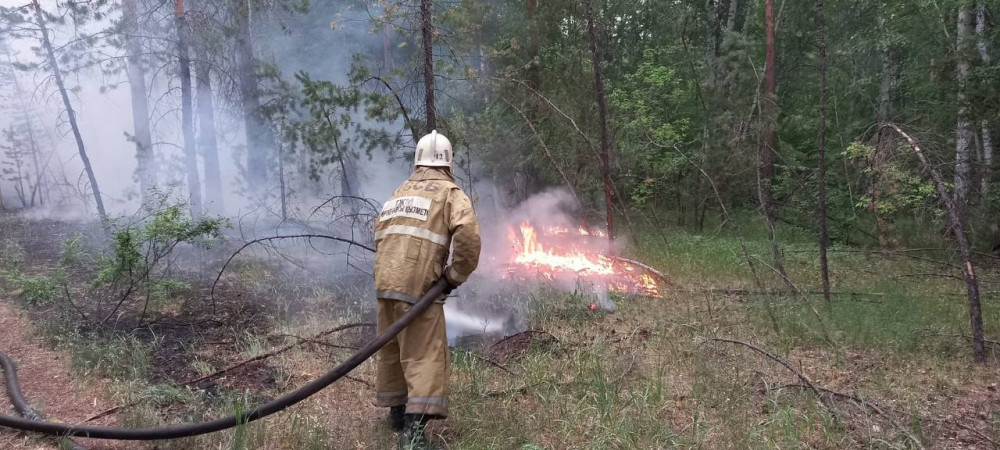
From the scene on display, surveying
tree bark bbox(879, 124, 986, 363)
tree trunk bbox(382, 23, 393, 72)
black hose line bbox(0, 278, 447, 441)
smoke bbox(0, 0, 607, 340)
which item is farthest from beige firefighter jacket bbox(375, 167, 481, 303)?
tree trunk bbox(382, 23, 393, 72)

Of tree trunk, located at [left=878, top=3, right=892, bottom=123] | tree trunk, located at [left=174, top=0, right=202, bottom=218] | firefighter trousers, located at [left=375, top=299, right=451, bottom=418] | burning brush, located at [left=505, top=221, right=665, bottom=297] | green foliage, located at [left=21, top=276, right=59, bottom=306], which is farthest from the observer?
tree trunk, located at [left=878, top=3, right=892, bottom=123]

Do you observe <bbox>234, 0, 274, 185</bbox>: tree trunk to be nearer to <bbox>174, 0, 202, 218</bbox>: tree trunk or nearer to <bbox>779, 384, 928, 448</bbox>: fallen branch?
<bbox>174, 0, 202, 218</bbox>: tree trunk

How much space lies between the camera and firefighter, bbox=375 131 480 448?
12.0ft

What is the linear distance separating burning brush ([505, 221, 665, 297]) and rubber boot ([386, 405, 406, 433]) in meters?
5.01

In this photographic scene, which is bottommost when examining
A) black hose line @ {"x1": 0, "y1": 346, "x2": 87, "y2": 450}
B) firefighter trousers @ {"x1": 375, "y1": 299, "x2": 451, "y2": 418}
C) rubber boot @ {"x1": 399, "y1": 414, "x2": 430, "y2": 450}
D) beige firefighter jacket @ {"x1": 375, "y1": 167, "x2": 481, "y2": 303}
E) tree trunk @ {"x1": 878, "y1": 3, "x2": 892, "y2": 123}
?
rubber boot @ {"x1": 399, "y1": 414, "x2": 430, "y2": 450}

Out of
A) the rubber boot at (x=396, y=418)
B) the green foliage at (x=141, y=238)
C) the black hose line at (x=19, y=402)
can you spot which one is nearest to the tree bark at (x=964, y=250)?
the rubber boot at (x=396, y=418)

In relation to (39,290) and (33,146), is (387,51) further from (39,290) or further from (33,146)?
(33,146)

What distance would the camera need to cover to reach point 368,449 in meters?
3.77

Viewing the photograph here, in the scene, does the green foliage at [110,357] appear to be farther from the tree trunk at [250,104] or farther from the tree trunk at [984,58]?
the tree trunk at [984,58]

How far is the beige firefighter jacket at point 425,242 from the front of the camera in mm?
3719

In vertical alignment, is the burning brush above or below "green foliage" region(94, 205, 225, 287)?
below

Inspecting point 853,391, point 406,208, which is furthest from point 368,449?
point 853,391

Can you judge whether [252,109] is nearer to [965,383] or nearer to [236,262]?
[236,262]

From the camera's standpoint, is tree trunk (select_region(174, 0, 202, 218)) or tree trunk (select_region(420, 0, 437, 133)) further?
tree trunk (select_region(174, 0, 202, 218))
